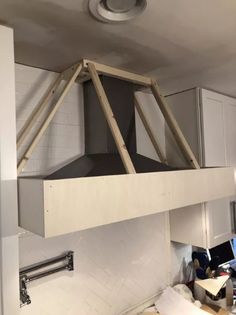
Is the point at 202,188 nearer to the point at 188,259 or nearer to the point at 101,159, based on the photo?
the point at 101,159

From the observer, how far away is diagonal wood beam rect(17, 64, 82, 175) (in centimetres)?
117

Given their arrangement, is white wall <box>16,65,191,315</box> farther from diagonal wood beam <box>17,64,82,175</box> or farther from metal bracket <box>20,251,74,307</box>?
diagonal wood beam <box>17,64,82,175</box>

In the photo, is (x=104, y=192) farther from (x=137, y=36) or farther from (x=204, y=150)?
(x=204, y=150)

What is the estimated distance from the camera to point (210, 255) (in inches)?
92.0

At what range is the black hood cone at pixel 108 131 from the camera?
134 centimetres

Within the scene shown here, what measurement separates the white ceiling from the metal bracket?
1.05 metres

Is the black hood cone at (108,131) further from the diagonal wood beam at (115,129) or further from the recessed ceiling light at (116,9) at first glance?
the recessed ceiling light at (116,9)

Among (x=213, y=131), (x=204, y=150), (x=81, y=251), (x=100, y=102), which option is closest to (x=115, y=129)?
(x=100, y=102)

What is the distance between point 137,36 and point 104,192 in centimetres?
67

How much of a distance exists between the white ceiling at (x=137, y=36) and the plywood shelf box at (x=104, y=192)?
10cm

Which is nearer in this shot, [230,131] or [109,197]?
[109,197]

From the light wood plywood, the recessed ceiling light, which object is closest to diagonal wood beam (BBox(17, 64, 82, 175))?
the light wood plywood

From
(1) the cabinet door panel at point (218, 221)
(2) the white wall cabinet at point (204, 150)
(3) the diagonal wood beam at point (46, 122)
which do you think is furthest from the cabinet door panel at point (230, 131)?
(3) the diagonal wood beam at point (46, 122)

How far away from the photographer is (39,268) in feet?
4.44
